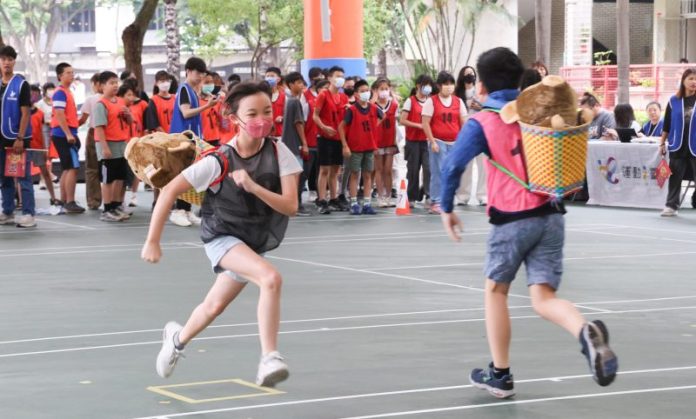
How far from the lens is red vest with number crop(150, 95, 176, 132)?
63.1ft

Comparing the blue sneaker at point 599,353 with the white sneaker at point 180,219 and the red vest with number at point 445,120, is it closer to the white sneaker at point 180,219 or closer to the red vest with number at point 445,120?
the white sneaker at point 180,219

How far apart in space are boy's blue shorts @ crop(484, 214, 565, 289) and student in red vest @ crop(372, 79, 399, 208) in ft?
42.7

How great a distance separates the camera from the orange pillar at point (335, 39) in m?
27.0

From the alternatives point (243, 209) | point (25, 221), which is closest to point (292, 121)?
point (25, 221)

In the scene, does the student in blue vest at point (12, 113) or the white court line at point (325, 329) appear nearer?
the white court line at point (325, 329)

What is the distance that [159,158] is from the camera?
8.02 metres

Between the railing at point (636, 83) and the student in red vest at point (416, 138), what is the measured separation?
25040mm

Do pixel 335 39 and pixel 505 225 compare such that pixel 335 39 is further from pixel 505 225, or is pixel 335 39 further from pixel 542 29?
pixel 505 225

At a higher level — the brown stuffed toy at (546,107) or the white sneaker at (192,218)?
the brown stuffed toy at (546,107)

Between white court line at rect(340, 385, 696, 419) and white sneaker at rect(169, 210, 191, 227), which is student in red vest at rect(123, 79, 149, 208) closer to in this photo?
white sneaker at rect(169, 210, 191, 227)

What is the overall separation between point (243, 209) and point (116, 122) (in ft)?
38.5

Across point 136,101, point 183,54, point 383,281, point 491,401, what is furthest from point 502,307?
point 183,54

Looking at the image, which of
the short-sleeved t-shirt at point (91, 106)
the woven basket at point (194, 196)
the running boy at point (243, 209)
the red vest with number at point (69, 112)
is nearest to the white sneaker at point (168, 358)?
the running boy at point (243, 209)

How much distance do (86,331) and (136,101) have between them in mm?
10327
